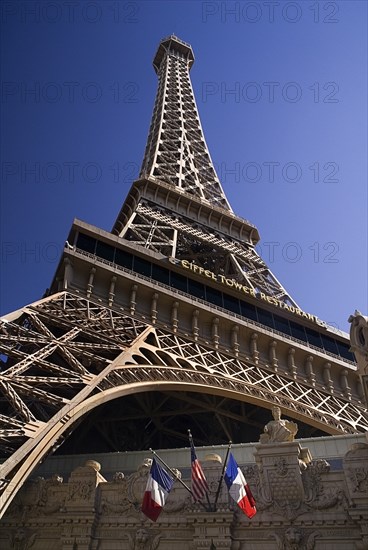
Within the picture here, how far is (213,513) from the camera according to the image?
17109mm

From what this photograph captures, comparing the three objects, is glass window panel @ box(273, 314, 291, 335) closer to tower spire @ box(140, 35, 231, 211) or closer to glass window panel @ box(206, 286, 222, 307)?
glass window panel @ box(206, 286, 222, 307)

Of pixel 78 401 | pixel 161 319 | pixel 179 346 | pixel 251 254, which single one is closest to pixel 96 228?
pixel 161 319

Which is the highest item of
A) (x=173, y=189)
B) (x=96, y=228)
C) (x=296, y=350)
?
(x=173, y=189)

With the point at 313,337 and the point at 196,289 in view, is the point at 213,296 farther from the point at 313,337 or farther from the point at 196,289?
the point at 313,337

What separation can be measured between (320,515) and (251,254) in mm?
38949

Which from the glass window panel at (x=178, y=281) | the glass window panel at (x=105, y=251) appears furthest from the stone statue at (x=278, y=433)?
the glass window panel at (x=105, y=251)

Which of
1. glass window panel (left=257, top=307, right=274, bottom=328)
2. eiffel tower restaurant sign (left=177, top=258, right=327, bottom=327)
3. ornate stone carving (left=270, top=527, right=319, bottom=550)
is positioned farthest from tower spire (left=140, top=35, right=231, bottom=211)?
ornate stone carving (left=270, top=527, right=319, bottom=550)

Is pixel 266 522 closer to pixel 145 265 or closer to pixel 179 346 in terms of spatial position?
pixel 179 346

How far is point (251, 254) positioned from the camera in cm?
5422

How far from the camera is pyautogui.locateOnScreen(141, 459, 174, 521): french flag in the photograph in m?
15.6

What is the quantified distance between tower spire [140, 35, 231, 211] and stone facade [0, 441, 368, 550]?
41947 millimetres

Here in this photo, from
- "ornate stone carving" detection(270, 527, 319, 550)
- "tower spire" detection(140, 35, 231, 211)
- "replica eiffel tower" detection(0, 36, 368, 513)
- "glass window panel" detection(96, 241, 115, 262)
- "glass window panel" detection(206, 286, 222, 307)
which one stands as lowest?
"ornate stone carving" detection(270, 527, 319, 550)

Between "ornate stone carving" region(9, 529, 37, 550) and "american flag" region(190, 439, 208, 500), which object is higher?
"american flag" region(190, 439, 208, 500)

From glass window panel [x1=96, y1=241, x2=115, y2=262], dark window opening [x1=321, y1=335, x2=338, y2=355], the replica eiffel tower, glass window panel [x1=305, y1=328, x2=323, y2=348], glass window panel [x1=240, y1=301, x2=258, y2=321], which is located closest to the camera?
the replica eiffel tower
